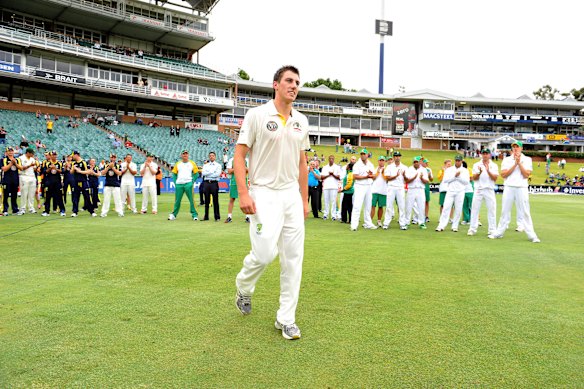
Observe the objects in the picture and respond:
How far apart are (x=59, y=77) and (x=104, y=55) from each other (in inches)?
205

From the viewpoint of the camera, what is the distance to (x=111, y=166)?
1325cm

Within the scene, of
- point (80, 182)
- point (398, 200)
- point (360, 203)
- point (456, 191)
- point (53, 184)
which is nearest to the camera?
point (360, 203)

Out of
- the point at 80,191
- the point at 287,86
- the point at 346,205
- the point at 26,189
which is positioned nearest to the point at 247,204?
the point at 287,86

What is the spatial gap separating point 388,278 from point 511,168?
19.3 ft

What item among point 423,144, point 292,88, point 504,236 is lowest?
point 504,236

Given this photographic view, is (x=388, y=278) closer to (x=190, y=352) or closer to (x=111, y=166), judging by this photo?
(x=190, y=352)

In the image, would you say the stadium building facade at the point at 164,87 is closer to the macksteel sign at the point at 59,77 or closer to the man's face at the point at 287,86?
the macksteel sign at the point at 59,77

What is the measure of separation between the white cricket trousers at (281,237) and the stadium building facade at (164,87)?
4104cm

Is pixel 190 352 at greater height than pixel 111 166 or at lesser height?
lesser

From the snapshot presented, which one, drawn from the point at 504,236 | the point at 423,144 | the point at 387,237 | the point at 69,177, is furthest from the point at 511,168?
the point at 423,144

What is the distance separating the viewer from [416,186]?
12477 millimetres

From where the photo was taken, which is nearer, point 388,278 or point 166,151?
point 388,278

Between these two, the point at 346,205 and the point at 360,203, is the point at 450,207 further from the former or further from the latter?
the point at 346,205

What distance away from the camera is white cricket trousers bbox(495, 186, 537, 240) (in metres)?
9.96
